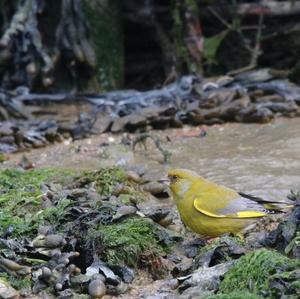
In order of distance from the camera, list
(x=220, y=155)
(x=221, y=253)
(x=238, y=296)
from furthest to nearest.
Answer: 1. (x=220, y=155)
2. (x=221, y=253)
3. (x=238, y=296)

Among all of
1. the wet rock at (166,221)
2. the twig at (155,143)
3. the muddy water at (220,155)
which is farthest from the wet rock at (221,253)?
the twig at (155,143)

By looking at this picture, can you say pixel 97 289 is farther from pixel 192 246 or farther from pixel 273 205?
pixel 273 205

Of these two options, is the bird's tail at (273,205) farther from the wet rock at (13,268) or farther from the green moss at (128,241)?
the wet rock at (13,268)

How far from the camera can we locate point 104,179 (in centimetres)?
662

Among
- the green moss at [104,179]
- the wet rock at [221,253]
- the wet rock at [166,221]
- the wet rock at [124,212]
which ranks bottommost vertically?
the green moss at [104,179]

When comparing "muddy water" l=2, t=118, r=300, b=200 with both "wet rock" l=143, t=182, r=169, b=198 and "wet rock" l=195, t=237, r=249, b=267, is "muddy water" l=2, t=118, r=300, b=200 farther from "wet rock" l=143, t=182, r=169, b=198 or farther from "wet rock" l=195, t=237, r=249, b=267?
"wet rock" l=195, t=237, r=249, b=267

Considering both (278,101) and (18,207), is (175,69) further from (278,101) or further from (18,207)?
(18,207)

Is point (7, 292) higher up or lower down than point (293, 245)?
lower down

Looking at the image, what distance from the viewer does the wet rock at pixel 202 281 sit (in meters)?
4.22

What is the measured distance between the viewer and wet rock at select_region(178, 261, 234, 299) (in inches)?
166

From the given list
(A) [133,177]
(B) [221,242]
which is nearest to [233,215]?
(B) [221,242]

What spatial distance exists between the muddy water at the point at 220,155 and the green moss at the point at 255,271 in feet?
7.11

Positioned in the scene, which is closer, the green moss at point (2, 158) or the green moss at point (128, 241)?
the green moss at point (128, 241)

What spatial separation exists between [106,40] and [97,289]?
7.89 metres
